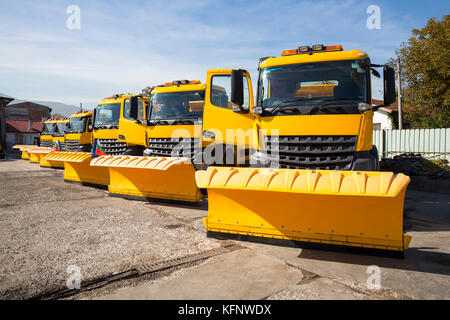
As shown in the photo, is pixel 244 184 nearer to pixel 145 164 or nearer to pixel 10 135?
pixel 145 164

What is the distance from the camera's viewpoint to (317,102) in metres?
5.05

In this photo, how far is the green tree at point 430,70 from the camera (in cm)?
1895

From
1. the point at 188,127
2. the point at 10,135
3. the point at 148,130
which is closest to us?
the point at 188,127

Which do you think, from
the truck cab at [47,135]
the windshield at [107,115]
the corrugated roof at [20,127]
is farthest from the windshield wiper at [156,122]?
the corrugated roof at [20,127]

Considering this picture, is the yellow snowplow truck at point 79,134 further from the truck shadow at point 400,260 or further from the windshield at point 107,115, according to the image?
the truck shadow at point 400,260

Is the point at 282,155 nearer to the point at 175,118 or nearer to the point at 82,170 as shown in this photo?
the point at 175,118

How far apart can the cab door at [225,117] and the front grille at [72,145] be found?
10607 millimetres

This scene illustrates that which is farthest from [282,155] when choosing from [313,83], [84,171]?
[84,171]

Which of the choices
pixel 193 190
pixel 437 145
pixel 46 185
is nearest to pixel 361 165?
pixel 193 190

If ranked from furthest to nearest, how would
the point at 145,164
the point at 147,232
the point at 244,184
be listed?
the point at 145,164, the point at 147,232, the point at 244,184

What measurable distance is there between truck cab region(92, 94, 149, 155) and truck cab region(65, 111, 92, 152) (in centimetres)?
380

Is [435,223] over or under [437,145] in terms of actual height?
A: under

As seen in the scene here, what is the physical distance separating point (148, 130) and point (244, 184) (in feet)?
16.3
